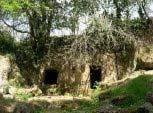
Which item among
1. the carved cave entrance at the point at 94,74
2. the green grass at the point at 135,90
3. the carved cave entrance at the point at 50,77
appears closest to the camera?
the green grass at the point at 135,90

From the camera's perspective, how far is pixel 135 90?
17.1 metres

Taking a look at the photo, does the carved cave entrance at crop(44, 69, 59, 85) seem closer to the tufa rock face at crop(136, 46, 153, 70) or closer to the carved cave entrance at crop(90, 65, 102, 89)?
the carved cave entrance at crop(90, 65, 102, 89)

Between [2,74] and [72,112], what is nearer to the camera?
[72,112]

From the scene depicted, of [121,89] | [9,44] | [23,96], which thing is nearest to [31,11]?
[9,44]

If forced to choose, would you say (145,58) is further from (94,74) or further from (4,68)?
(4,68)

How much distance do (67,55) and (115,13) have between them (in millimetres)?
3747

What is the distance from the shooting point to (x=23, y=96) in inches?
845

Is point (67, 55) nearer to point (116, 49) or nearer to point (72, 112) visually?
point (116, 49)

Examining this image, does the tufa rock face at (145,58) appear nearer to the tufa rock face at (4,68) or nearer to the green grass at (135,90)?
the green grass at (135,90)

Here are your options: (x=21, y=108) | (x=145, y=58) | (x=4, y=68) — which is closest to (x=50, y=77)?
(x=4, y=68)

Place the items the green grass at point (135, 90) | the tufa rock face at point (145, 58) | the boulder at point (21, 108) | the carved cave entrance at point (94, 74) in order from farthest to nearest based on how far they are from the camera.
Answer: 1. the carved cave entrance at point (94, 74)
2. the tufa rock face at point (145, 58)
3. the green grass at point (135, 90)
4. the boulder at point (21, 108)

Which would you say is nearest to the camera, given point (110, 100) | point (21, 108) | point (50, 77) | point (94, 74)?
point (21, 108)

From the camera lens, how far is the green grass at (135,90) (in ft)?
51.6

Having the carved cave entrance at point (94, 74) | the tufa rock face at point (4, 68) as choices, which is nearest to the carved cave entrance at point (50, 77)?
the carved cave entrance at point (94, 74)
